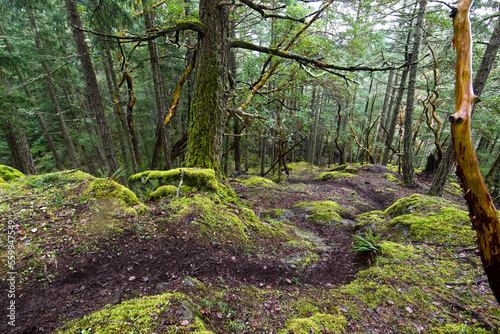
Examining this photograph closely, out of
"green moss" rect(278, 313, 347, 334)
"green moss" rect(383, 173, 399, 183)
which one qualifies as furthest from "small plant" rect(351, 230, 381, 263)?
"green moss" rect(383, 173, 399, 183)

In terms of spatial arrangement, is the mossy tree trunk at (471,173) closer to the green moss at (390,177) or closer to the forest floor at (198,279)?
the forest floor at (198,279)

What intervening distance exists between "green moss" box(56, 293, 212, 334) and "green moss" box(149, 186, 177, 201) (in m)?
2.34

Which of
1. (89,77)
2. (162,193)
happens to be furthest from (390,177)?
(89,77)

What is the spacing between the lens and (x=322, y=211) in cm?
650

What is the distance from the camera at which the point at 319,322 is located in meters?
2.30

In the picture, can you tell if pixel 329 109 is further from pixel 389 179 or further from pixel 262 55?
pixel 262 55

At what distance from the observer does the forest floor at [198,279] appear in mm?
1928

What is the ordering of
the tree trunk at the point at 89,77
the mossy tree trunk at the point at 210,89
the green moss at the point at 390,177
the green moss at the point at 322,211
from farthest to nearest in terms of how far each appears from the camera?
the green moss at the point at 390,177
the green moss at the point at 322,211
the tree trunk at the point at 89,77
the mossy tree trunk at the point at 210,89

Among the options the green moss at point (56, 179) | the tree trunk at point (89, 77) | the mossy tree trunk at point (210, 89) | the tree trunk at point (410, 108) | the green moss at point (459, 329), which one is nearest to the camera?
the green moss at point (459, 329)

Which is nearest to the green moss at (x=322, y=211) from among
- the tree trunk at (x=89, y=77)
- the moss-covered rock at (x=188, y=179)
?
the moss-covered rock at (x=188, y=179)

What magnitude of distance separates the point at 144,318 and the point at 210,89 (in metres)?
4.31

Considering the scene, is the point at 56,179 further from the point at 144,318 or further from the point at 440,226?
the point at 440,226

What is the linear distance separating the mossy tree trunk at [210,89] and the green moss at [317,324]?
3.55 meters

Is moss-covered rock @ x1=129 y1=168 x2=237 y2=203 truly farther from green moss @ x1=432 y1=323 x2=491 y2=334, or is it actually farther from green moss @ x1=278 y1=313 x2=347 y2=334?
green moss @ x1=432 y1=323 x2=491 y2=334
